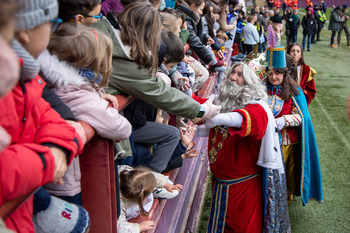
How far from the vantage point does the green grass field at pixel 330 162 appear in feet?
14.7

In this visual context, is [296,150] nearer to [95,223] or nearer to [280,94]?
[280,94]

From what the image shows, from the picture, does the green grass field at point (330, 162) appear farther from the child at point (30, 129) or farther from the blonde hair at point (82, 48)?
the child at point (30, 129)

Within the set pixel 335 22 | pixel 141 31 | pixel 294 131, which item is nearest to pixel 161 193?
pixel 141 31

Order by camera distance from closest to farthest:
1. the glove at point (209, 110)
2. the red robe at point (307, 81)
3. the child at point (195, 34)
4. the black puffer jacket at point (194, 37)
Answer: the glove at point (209, 110)
the child at point (195, 34)
the black puffer jacket at point (194, 37)
the red robe at point (307, 81)

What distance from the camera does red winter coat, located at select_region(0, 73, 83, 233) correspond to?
39.6 inches

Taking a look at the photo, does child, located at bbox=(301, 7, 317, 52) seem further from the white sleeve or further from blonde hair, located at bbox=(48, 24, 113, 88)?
blonde hair, located at bbox=(48, 24, 113, 88)

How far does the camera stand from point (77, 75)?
1710 mm

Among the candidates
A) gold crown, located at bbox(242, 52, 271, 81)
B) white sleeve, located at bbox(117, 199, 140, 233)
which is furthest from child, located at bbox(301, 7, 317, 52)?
white sleeve, located at bbox(117, 199, 140, 233)

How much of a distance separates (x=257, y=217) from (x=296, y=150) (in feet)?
3.96

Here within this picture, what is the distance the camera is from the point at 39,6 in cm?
105

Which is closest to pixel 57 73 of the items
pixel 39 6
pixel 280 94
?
pixel 39 6

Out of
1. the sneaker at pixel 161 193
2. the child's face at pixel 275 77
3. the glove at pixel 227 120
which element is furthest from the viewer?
the child's face at pixel 275 77

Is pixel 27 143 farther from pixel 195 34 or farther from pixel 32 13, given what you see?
pixel 195 34

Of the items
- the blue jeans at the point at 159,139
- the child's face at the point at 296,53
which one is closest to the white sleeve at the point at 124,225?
the blue jeans at the point at 159,139
